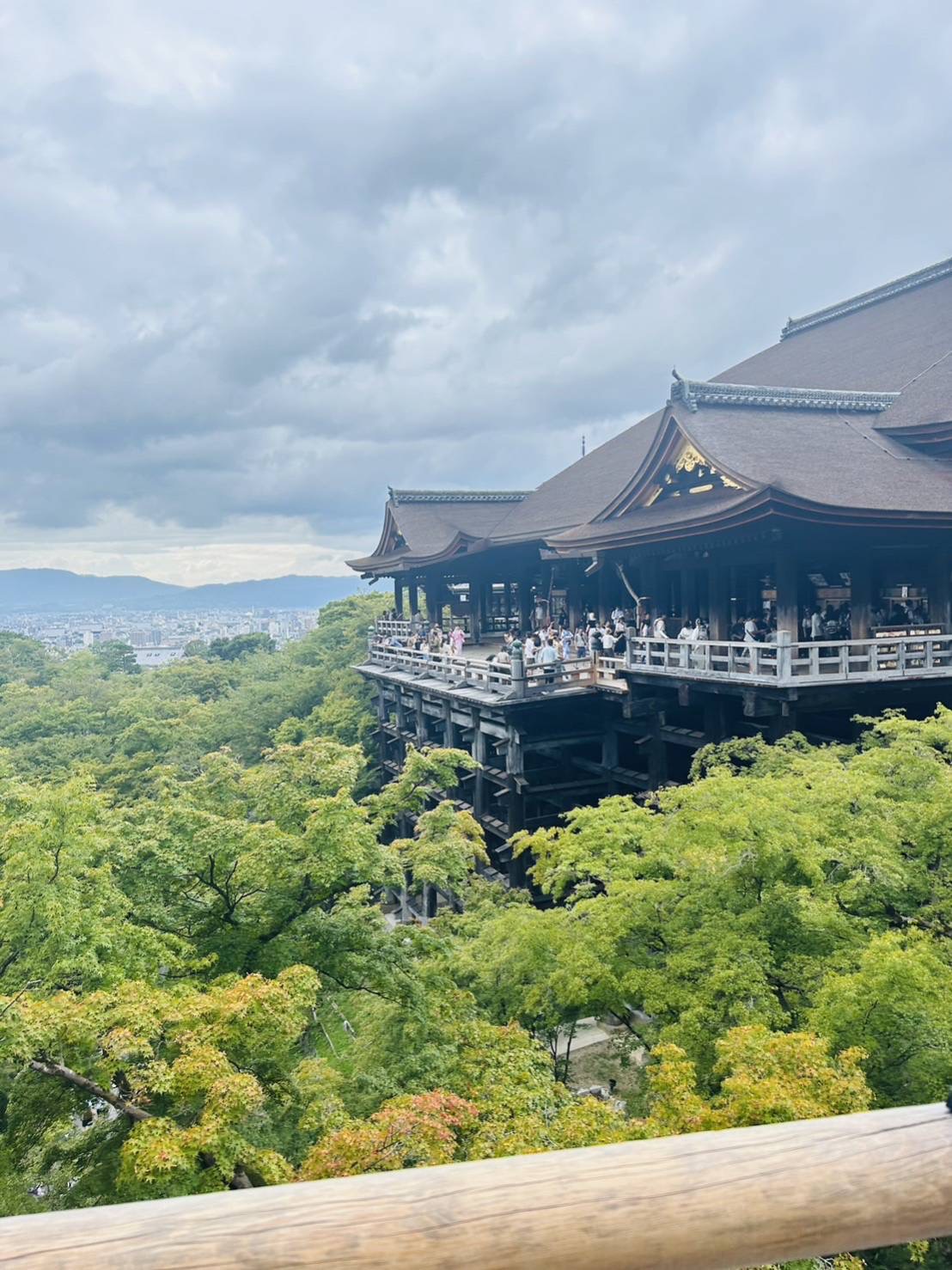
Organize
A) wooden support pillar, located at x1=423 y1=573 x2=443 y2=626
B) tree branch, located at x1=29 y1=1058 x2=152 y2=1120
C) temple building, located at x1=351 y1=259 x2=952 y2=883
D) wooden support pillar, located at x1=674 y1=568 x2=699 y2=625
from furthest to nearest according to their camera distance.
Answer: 1. wooden support pillar, located at x1=423 y1=573 x2=443 y2=626
2. wooden support pillar, located at x1=674 y1=568 x2=699 y2=625
3. temple building, located at x1=351 y1=259 x2=952 y2=883
4. tree branch, located at x1=29 y1=1058 x2=152 y2=1120

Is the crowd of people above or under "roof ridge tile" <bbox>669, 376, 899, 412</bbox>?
under

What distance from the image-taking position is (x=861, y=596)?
520 inches

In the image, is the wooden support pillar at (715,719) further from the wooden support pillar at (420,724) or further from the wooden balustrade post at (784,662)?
the wooden support pillar at (420,724)

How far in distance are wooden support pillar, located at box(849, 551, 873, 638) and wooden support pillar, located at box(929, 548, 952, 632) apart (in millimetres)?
1372

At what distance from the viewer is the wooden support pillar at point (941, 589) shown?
44.8ft

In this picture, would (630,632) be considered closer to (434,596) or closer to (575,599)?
(575,599)

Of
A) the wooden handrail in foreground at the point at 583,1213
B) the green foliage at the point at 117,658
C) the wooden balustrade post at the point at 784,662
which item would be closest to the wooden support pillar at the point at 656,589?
the wooden balustrade post at the point at 784,662

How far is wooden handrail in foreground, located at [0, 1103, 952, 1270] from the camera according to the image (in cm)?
132

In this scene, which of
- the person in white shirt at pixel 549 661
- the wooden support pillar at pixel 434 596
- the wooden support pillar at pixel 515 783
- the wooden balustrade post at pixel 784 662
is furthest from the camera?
the wooden support pillar at pixel 434 596

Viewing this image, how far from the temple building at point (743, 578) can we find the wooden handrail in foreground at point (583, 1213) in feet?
36.4

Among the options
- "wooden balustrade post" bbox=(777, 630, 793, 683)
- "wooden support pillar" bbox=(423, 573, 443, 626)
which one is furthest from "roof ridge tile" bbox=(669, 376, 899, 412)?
"wooden support pillar" bbox=(423, 573, 443, 626)

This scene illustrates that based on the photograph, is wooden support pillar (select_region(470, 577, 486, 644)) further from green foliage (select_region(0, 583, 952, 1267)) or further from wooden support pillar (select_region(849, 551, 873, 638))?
green foliage (select_region(0, 583, 952, 1267))

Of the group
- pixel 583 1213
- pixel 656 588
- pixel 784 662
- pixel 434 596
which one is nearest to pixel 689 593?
pixel 656 588

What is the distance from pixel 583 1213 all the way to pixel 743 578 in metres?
16.2
